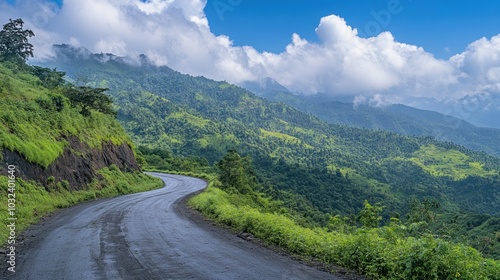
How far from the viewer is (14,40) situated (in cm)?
7144

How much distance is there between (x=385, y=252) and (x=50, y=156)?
85.0 feet

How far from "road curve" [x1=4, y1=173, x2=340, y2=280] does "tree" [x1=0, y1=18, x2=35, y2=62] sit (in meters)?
68.5

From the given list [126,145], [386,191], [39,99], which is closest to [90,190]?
[39,99]

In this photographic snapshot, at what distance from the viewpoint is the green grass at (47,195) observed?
59.7 feet

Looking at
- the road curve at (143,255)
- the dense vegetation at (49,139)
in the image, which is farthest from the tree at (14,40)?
the road curve at (143,255)

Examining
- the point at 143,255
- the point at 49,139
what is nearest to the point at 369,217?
the point at 143,255

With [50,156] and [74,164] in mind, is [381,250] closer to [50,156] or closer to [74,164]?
[50,156]

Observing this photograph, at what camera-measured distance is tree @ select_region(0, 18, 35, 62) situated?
70688 millimetres

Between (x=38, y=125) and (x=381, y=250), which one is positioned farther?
(x=38, y=125)

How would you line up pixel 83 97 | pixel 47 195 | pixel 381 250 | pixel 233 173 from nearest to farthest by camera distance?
pixel 381 250
pixel 47 195
pixel 83 97
pixel 233 173

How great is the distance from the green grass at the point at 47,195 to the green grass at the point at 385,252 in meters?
10.8

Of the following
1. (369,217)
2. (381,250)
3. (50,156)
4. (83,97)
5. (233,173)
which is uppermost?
(83,97)

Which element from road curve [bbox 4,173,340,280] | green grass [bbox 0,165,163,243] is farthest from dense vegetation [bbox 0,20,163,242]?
road curve [bbox 4,173,340,280]

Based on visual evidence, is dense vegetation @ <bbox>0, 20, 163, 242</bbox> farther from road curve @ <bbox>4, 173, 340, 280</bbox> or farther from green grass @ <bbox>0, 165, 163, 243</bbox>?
road curve @ <bbox>4, 173, 340, 280</bbox>
